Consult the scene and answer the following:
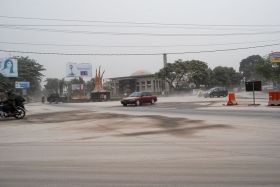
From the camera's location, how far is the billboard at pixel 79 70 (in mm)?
82950

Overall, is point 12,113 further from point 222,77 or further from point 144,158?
point 222,77

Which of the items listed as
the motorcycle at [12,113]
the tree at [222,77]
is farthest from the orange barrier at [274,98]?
the tree at [222,77]

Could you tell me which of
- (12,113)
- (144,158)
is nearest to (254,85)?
(12,113)

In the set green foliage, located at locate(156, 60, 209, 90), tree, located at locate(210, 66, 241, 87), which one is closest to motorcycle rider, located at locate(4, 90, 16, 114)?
green foliage, located at locate(156, 60, 209, 90)

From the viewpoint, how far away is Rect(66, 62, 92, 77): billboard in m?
82.9

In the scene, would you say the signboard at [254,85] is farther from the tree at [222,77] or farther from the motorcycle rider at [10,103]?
the tree at [222,77]

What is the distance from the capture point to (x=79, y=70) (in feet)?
275

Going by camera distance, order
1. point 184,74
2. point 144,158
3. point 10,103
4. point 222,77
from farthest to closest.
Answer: point 222,77 → point 184,74 → point 10,103 → point 144,158

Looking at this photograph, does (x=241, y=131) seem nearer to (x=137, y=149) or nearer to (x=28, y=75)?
(x=137, y=149)

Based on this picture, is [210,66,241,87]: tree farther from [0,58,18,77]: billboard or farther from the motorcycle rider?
the motorcycle rider

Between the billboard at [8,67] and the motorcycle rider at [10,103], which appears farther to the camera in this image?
the billboard at [8,67]

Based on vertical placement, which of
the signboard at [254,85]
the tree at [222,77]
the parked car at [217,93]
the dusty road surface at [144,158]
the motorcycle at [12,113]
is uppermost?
the tree at [222,77]

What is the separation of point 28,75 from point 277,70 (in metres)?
51.5

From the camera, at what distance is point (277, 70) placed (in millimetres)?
78625
